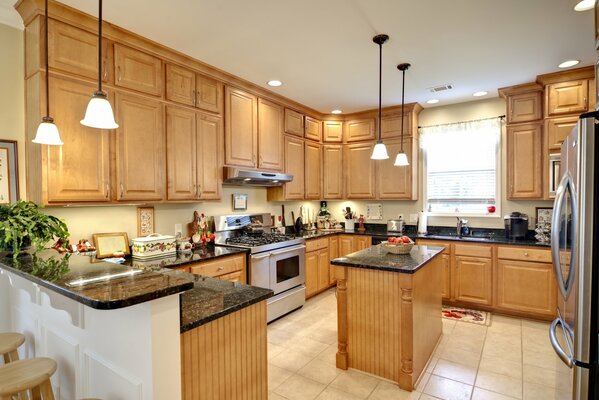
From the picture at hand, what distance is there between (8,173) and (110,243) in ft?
2.75

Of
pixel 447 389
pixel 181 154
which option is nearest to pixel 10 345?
pixel 181 154

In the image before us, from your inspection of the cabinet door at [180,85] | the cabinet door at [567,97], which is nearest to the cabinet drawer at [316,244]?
the cabinet door at [180,85]

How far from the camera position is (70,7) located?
214 centimetres

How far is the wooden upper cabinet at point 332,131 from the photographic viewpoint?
495cm

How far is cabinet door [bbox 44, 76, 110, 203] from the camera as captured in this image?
212 centimetres

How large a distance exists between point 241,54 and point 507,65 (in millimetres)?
2632

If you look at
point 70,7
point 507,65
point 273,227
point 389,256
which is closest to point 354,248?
point 273,227

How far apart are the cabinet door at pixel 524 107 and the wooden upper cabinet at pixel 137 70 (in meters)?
3.96

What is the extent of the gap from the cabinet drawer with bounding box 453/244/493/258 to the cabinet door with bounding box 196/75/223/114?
129 inches

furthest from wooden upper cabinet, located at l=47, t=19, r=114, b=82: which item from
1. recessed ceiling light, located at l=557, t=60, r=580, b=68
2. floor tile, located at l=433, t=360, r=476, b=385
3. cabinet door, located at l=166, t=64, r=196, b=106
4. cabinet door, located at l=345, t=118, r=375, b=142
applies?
recessed ceiling light, located at l=557, t=60, r=580, b=68

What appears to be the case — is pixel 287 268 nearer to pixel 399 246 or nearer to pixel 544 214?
pixel 399 246

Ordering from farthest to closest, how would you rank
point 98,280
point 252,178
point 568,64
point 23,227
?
point 252,178, point 568,64, point 23,227, point 98,280

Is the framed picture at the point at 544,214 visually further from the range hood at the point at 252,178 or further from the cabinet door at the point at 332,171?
the range hood at the point at 252,178

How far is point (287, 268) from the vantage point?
3674 millimetres
